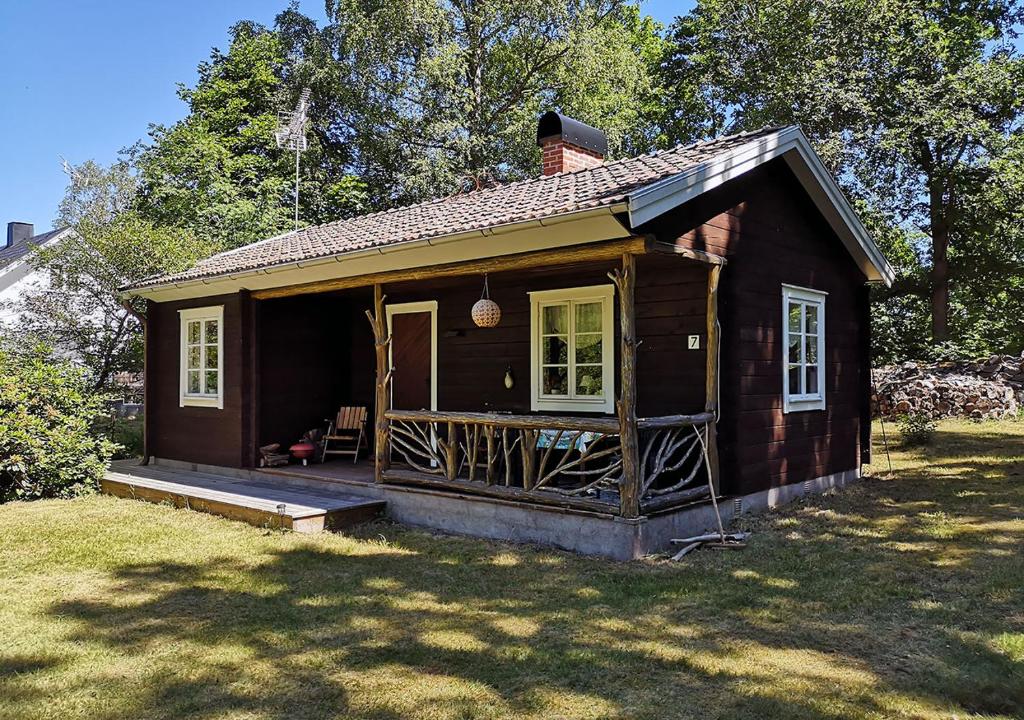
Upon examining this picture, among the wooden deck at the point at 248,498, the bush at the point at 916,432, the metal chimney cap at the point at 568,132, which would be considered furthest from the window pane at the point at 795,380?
the bush at the point at 916,432

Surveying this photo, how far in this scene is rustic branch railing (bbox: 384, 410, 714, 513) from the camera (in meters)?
6.03

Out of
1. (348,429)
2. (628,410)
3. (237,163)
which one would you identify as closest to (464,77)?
(237,163)

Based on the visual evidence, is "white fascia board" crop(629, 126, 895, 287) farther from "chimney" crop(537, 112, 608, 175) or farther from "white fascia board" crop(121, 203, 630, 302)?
"chimney" crop(537, 112, 608, 175)

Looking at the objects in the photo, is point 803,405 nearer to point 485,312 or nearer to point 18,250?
point 485,312

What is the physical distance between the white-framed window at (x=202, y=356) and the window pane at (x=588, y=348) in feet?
15.6

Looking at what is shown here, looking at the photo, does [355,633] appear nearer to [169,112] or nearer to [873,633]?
→ [873,633]

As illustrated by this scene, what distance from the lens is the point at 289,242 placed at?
1101cm

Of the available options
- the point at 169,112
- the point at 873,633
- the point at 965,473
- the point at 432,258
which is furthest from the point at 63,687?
the point at 169,112

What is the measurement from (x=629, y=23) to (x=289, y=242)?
20.8 meters

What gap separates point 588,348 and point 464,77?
15390 millimetres

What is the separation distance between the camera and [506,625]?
4.43m

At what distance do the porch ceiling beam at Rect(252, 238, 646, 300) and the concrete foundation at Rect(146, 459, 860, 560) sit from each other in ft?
6.76

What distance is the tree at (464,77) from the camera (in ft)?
64.6

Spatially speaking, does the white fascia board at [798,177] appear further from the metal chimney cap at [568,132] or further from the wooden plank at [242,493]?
the wooden plank at [242,493]
